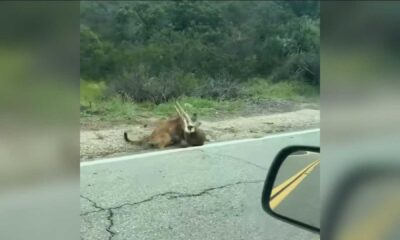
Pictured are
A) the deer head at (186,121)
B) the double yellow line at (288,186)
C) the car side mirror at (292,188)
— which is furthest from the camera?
the deer head at (186,121)

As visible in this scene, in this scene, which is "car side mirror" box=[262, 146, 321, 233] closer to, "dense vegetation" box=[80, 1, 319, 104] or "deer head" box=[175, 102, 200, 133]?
"dense vegetation" box=[80, 1, 319, 104]

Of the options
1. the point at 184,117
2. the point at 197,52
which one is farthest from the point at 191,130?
the point at 197,52

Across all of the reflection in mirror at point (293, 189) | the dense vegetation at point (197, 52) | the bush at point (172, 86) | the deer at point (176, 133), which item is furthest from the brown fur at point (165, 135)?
the reflection in mirror at point (293, 189)

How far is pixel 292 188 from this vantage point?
1.96 meters

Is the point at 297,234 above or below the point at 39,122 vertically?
below

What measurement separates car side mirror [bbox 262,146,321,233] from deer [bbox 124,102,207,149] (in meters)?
2.63

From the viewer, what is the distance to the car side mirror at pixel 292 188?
1.17m

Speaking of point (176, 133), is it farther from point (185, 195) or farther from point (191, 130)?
point (185, 195)

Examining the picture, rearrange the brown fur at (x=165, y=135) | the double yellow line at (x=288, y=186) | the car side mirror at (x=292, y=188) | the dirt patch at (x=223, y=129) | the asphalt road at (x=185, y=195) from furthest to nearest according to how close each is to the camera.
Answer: the brown fur at (x=165, y=135), the dirt patch at (x=223, y=129), the asphalt road at (x=185, y=195), the double yellow line at (x=288, y=186), the car side mirror at (x=292, y=188)

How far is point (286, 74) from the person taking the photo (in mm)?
3527

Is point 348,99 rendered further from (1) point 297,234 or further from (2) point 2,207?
(1) point 297,234

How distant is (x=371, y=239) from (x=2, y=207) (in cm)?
51

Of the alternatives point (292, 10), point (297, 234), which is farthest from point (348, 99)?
point (292, 10)

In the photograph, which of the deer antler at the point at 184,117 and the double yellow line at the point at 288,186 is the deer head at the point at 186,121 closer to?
the deer antler at the point at 184,117
